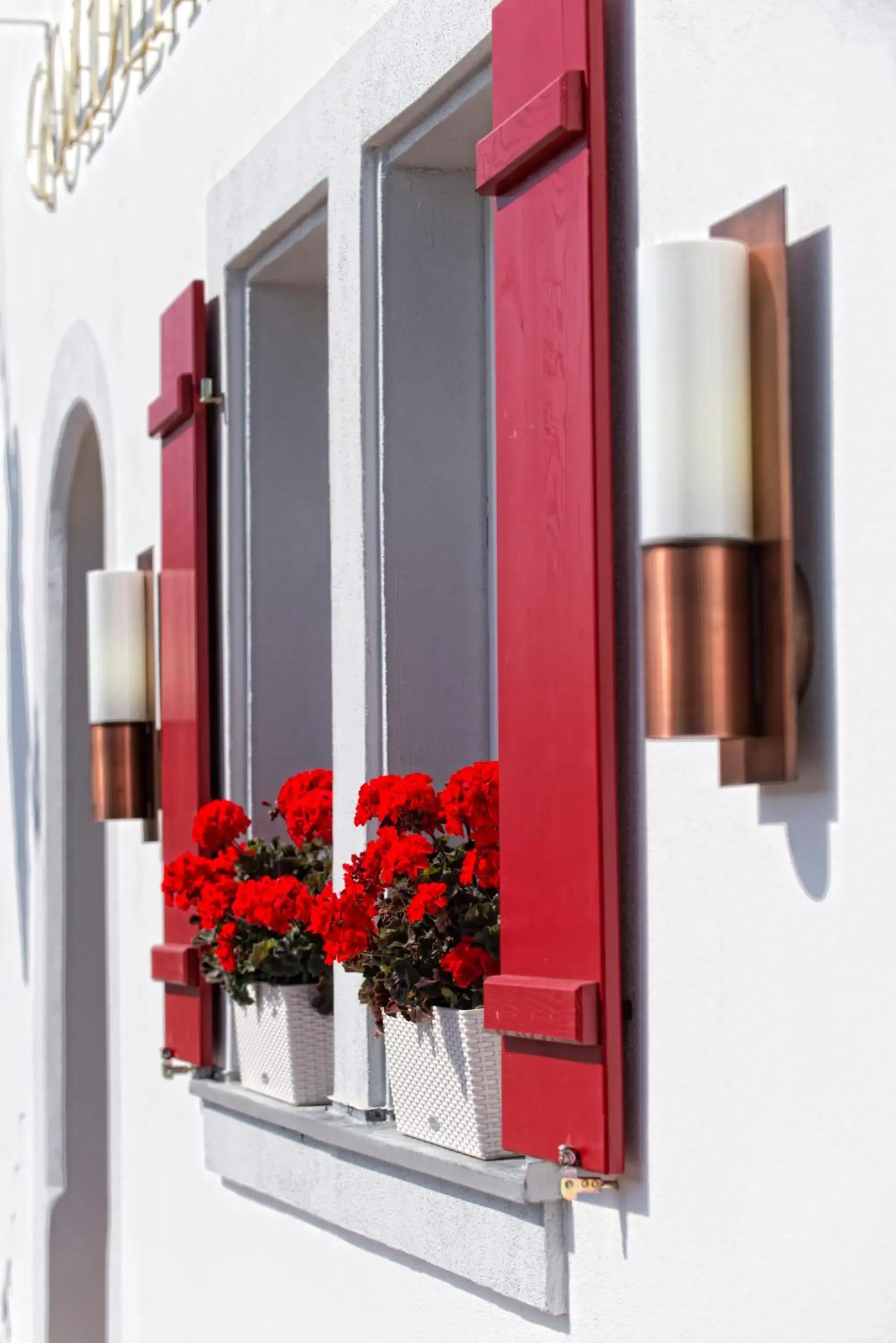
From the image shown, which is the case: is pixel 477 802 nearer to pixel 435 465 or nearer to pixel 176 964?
pixel 435 465

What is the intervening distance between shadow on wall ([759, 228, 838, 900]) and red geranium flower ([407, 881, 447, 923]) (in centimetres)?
96

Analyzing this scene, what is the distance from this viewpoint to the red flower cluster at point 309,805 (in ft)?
15.6

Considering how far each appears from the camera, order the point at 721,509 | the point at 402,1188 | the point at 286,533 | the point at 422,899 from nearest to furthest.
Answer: the point at 721,509
the point at 422,899
the point at 402,1188
the point at 286,533

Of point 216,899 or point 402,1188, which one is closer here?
point 402,1188

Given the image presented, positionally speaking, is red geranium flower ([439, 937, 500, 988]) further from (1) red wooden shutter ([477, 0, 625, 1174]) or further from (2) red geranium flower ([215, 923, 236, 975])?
(2) red geranium flower ([215, 923, 236, 975])

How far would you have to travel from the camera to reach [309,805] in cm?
475

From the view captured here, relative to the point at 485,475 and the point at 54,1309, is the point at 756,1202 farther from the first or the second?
the point at 54,1309

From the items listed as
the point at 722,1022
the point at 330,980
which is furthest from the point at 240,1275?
the point at 722,1022

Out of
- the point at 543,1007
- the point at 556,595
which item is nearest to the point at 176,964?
the point at 543,1007

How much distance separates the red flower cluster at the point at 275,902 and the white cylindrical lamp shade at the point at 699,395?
190 centimetres

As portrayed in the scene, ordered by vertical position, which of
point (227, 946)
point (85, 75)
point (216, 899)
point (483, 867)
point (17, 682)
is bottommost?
point (227, 946)

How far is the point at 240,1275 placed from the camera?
17.3 feet

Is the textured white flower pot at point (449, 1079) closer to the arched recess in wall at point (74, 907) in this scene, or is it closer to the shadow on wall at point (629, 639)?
the shadow on wall at point (629, 639)

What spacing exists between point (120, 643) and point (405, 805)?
223 cm
